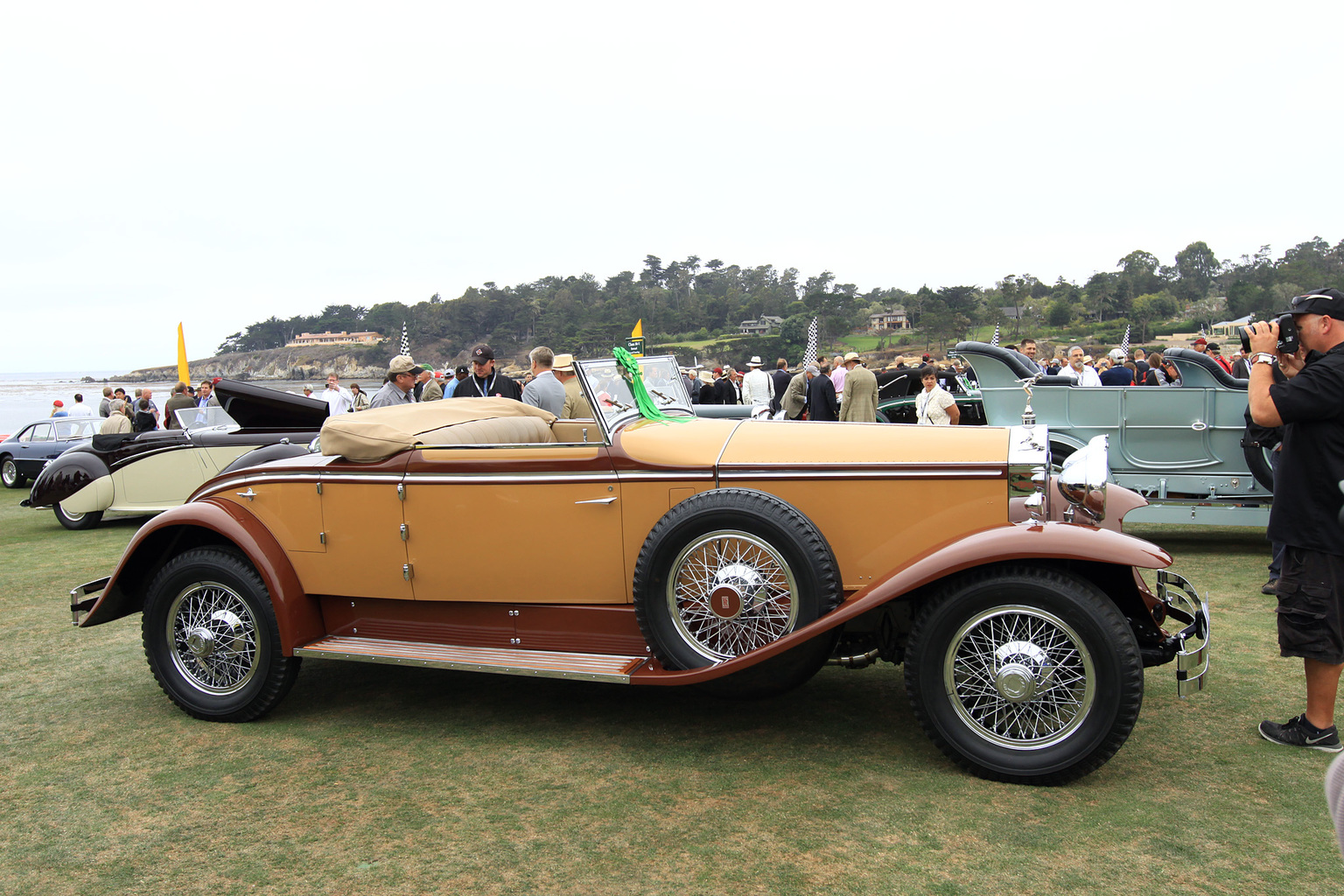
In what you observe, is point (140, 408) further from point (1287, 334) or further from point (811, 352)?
point (1287, 334)

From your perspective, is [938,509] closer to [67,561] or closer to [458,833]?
[458,833]

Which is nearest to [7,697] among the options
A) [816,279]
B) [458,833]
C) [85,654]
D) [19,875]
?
[85,654]

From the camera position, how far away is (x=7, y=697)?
4.66 meters

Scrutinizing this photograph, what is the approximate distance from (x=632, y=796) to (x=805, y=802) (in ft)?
2.17

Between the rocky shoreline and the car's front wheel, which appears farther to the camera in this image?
the rocky shoreline

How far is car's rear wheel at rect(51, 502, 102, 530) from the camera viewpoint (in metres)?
10.5

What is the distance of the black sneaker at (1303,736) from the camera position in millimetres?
3506

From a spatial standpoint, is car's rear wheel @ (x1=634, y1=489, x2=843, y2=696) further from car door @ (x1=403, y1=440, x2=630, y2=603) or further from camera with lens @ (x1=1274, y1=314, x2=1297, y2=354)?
camera with lens @ (x1=1274, y1=314, x2=1297, y2=354)

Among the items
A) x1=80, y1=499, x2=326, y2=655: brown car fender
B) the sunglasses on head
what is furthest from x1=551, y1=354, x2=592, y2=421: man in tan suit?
the sunglasses on head

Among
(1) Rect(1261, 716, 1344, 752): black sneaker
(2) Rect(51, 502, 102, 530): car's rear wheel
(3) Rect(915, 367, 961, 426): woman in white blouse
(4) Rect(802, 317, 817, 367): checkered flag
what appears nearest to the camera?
(1) Rect(1261, 716, 1344, 752): black sneaker

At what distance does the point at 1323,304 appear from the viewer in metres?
3.50

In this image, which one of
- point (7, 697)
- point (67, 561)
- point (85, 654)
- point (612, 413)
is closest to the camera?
point (612, 413)

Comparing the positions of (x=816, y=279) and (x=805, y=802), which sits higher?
(x=816, y=279)

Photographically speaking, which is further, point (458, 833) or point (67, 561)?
point (67, 561)
